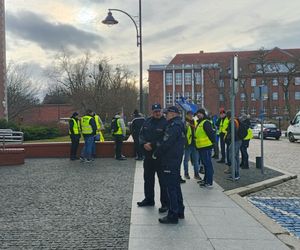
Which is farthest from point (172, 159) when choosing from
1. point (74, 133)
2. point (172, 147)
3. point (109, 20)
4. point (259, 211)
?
point (109, 20)

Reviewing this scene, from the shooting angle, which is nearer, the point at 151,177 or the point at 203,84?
the point at 151,177

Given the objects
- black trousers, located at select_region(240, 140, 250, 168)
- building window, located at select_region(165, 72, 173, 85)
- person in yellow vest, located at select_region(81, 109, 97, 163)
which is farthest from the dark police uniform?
building window, located at select_region(165, 72, 173, 85)

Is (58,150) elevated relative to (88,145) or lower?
lower

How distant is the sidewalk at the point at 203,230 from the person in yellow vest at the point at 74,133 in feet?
22.8

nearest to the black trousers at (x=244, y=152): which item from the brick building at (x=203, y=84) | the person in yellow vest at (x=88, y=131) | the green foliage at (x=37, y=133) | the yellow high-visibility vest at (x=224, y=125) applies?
the yellow high-visibility vest at (x=224, y=125)

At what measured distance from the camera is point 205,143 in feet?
32.3

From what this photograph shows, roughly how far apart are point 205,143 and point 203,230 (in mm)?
3862

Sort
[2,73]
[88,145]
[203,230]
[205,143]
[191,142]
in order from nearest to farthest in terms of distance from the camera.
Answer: [203,230], [205,143], [191,142], [88,145], [2,73]

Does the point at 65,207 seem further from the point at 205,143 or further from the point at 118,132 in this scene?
the point at 118,132

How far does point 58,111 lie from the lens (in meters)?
67.6

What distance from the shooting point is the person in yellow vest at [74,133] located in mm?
14812

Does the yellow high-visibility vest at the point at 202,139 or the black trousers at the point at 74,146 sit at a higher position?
the yellow high-visibility vest at the point at 202,139

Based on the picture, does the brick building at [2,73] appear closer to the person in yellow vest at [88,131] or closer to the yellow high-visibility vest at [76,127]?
the yellow high-visibility vest at [76,127]

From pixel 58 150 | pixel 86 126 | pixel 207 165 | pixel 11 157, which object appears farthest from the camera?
pixel 58 150
